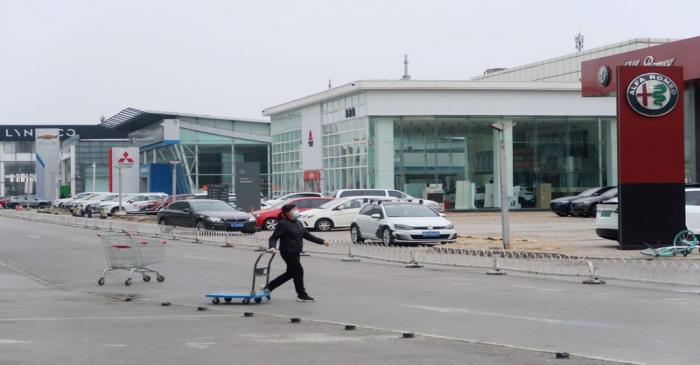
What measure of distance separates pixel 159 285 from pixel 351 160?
140 ft

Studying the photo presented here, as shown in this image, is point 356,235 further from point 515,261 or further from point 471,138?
point 471,138

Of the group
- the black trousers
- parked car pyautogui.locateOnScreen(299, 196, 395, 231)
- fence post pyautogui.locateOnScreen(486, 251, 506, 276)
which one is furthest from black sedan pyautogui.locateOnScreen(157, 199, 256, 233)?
the black trousers

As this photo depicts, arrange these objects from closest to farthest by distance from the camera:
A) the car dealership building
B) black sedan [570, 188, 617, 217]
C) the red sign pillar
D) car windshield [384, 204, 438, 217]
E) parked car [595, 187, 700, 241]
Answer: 1. the red sign pillar
2. parked car [595, 187, 700, 241]
3. car windshield [384, 204, 438, 217]
4. black sedan [570, 188, 617, 217]
5. the car dealership building

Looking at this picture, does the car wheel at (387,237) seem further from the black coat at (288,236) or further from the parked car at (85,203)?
the parked car at (85,203)

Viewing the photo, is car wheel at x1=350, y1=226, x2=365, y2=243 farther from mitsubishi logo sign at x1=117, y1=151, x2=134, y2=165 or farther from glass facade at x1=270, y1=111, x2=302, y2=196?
glass facade at x1=270, y1=111, x2=302, y2=196

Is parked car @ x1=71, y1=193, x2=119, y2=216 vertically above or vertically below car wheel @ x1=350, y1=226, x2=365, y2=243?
above

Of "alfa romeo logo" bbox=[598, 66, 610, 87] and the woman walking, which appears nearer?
the woman walking

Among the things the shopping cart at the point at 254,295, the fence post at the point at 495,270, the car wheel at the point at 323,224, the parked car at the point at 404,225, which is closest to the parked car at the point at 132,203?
the car wheel at the point at 323,224

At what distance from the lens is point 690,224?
25484 millimetres

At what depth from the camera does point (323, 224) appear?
3944 centimetres

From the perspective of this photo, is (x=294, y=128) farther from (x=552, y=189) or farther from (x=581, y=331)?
(x=581, y=331)

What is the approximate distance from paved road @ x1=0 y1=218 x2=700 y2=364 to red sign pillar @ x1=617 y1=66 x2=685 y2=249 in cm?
568

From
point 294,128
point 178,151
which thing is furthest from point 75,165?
point 294,128

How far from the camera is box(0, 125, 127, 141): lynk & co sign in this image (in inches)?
5305
